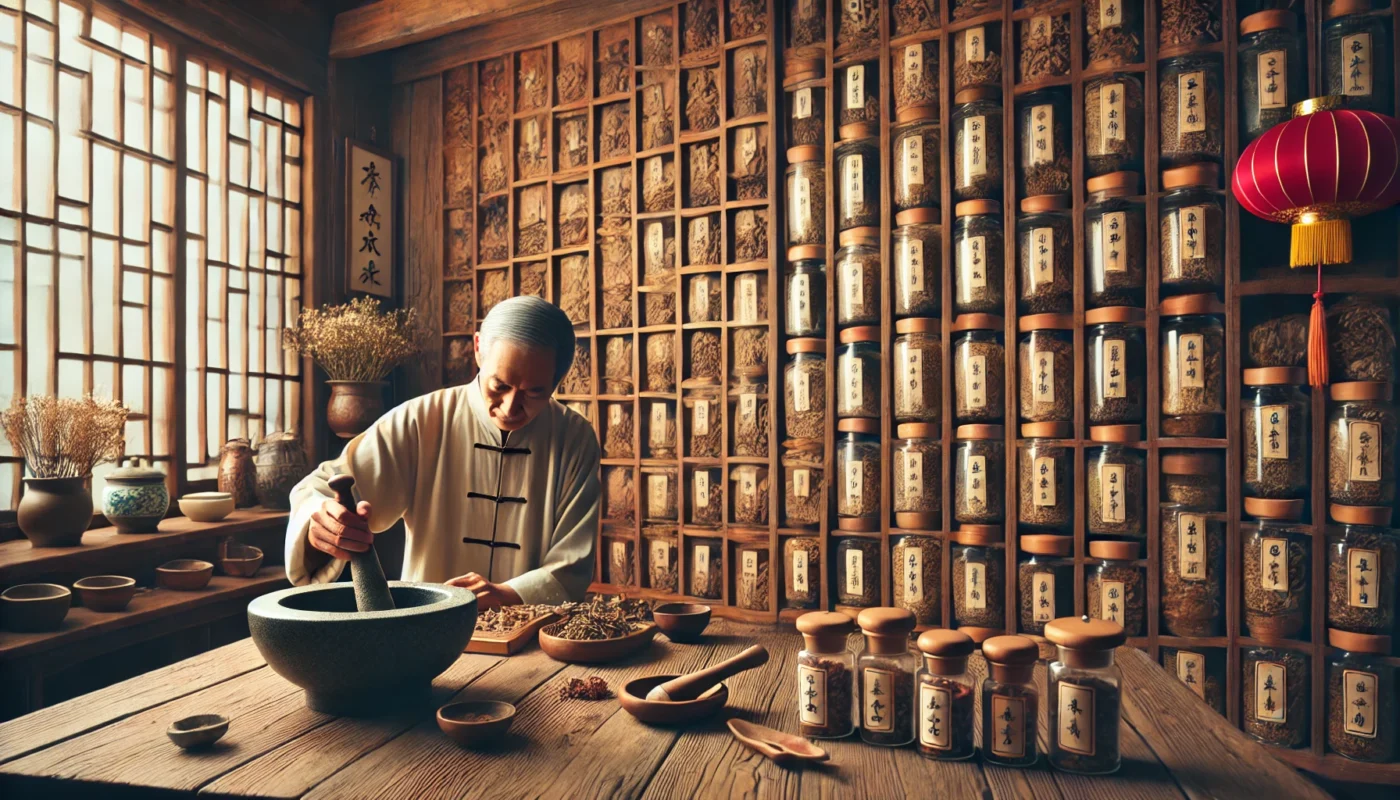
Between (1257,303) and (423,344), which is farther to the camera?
(423,344)

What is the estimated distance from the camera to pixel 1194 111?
259 cm

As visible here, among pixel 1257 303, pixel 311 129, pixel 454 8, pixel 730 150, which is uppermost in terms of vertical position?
pixel 454 8

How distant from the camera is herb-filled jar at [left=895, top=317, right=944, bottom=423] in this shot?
2.92 metres

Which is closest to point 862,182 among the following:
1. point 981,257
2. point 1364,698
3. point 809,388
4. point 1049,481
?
point 981,257

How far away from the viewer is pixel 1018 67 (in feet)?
9.38

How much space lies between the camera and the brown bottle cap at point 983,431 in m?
2.83

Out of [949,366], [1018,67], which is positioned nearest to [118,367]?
[949,366]

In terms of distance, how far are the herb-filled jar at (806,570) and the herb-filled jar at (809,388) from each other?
0.40 m

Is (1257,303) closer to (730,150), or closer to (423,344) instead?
(730,150)

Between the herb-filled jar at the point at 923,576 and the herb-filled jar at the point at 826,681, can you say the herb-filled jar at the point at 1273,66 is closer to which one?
the herb-filled jar at the point at 923,576

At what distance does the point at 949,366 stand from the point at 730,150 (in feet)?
4.03

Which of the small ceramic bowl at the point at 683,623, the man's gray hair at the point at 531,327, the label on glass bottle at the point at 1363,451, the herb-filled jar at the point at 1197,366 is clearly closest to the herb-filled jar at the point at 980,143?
the herb-filled jar at the point at 1197,366

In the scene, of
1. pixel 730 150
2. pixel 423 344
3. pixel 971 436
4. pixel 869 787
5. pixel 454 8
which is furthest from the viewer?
pixel 423 344

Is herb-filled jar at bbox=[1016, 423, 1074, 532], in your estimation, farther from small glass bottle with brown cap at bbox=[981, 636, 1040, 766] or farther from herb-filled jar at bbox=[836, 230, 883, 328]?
small glass bottle with brown cap at bbox=[981, 636, 1040, 766]
